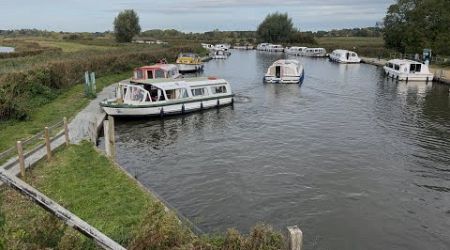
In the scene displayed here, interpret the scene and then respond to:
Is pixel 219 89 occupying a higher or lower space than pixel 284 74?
lower

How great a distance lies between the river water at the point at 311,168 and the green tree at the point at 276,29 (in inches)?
4817

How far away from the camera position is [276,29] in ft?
516

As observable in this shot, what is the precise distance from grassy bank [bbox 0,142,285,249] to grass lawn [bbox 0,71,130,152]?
144 inches

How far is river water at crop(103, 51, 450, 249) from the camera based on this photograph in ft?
51.5

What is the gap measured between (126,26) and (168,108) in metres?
87.6

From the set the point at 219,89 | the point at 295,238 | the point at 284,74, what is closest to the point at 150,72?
the point at 219,89

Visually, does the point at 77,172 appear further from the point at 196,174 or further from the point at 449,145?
the point at 449,145

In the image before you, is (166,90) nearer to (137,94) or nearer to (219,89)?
(137,94)

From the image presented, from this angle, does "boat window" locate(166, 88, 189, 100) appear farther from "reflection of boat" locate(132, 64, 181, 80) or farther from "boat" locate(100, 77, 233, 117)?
"reflection of boat" locate(132, 64, 181, 80)

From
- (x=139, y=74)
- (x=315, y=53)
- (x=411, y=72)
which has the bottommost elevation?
(x=411, y=72)

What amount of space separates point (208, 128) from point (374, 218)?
50.3 feet

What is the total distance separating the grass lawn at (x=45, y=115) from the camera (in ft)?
71.2

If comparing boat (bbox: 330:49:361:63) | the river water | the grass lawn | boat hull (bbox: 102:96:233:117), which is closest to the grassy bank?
the river water

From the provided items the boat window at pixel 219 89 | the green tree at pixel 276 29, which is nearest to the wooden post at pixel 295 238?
the boat window at pixel 219 89
